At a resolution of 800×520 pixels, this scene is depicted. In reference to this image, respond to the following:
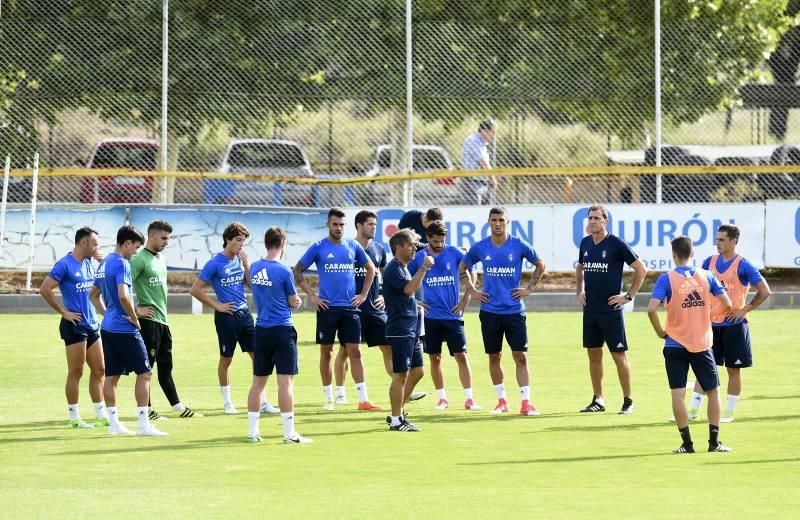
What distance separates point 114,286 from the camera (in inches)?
525

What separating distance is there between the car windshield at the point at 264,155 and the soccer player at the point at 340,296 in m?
13.0

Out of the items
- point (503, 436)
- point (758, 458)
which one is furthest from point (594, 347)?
point (758, 458)

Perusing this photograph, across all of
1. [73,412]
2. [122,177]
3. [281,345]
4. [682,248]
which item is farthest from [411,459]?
[122,177]

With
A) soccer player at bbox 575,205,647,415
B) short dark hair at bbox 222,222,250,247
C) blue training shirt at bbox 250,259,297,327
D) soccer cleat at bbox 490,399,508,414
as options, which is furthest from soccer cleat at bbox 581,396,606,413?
short dark hair at bbox 222,222,250,247

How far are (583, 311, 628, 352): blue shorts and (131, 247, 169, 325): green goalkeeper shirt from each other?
14.2 ft

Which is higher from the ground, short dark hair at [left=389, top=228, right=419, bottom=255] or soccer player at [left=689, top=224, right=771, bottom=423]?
short dark hair at [left=389, top=228, right=419, bottom=255]

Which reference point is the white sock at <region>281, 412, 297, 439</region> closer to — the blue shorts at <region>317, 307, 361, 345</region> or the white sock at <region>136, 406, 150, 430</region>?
the white sock at <region>136, 406, 150, 430</region>

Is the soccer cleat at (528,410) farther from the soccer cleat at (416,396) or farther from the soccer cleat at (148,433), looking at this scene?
the soccer cleat at (148,433)

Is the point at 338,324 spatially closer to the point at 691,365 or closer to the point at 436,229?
the point at 436,229

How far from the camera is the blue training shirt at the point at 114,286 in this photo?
13.3 metres

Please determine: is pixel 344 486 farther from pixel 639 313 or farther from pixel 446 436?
pixel 639 313

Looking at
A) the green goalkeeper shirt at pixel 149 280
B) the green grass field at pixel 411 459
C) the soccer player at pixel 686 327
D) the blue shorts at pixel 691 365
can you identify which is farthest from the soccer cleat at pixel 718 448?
the green goalkeeper shirt at pixel 149 280

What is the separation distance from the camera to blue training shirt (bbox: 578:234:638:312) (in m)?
15.2

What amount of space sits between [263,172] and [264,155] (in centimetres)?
39
